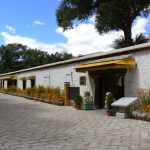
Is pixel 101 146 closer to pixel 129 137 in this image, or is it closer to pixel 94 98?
pixel 129 137

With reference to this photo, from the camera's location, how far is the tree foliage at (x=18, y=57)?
8631 centimetres

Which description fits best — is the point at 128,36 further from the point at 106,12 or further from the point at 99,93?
the point at 99,93

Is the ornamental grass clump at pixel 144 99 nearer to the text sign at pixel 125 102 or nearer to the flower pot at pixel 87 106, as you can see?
the text sign at pixel 125 102

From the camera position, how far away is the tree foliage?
8631cm

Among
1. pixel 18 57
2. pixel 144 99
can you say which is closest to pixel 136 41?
pixel 144 99

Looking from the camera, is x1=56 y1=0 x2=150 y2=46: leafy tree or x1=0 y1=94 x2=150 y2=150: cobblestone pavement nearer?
x1=0 y1=94 x2=150 y2=150: cobblestone pavement

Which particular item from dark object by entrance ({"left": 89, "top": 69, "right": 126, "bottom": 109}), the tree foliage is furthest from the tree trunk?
the tree foliage

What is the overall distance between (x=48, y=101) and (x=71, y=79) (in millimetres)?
2940

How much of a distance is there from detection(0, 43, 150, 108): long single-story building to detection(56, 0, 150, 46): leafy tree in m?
9.55

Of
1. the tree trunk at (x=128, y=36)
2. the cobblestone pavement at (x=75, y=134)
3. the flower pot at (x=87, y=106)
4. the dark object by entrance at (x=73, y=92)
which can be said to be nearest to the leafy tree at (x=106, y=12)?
the tree trunk at (x=128, y=36)

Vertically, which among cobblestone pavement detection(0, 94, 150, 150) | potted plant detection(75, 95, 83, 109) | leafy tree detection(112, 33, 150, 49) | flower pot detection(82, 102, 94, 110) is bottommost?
cobblestone pavement detection(0, 94, 150, 150)

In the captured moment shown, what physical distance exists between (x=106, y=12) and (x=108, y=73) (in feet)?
54.1

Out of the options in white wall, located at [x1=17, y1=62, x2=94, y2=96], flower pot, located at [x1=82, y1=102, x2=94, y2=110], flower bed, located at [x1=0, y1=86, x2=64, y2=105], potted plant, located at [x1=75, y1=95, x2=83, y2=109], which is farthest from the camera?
flower bed, located at [x1=0, y1=86, x2=64, y2=105]

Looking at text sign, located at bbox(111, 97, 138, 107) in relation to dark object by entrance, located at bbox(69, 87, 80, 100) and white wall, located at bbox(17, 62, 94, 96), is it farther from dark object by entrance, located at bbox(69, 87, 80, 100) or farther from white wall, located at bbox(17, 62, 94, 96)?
dark object by entrance, located at bbox(69, 87, 80, 100)
